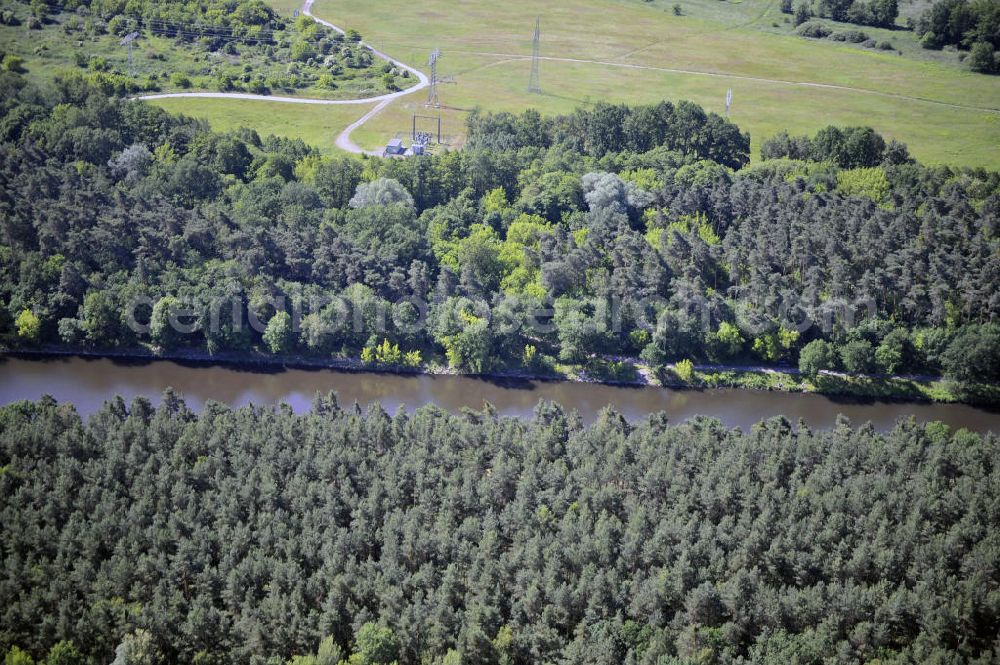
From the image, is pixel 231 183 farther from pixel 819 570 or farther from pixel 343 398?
pixel 819 570

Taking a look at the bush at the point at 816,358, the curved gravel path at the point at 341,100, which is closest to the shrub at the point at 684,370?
the bush at the point at 816,358

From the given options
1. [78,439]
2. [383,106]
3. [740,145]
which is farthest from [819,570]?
[383,106]

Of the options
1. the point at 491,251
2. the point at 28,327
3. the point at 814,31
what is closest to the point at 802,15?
the point at 814,31

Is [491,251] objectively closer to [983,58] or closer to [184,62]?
[184,62]

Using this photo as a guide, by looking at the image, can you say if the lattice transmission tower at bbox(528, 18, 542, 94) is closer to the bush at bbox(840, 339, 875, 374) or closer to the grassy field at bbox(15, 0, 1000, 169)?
the grassy field at bbox(15, 0, 1000, 169)

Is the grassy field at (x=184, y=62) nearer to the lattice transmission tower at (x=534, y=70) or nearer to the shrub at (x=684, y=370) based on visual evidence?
the lattice transmission tower at (x=534, y=70)

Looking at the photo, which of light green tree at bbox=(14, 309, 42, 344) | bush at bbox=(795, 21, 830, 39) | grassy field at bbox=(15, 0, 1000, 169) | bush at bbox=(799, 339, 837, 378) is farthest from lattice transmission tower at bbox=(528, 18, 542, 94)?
light green tree at bbox=(14, 309, 42, 344)
